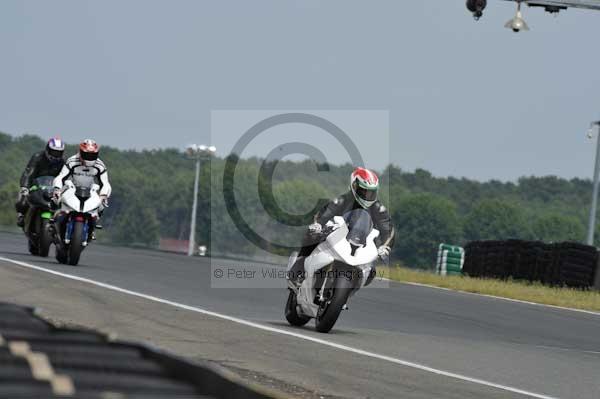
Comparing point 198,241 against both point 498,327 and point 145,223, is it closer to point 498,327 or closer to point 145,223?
point 145,223

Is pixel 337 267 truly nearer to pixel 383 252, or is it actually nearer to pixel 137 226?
pixel 383 252

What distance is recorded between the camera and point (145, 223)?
537 feet

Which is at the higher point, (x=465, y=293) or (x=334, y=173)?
(x=334, y=173)

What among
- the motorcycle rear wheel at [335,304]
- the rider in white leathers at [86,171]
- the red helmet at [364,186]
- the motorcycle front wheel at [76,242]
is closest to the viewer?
the motorcycle rear wheel at [335,304]

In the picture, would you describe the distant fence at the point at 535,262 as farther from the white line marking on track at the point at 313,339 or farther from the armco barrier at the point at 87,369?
the armco barrier at the point at 87,369

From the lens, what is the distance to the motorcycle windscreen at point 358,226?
11.3 metres

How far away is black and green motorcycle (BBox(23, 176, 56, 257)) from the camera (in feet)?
60.0

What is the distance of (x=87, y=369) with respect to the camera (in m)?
3.61

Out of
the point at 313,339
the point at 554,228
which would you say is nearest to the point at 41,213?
the point at 313,339

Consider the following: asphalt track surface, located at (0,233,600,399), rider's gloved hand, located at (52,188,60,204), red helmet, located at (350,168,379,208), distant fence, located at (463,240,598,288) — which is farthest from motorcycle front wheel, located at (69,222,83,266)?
distant fence, located at (463,240,598,288)

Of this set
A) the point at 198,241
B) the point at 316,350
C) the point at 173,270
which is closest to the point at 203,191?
the point at 198,241

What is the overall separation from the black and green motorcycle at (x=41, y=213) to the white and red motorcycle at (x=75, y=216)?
0.71 meters

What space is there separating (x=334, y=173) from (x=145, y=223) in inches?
5275

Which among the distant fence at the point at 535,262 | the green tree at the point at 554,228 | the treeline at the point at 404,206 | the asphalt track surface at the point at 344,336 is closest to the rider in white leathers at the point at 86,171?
the asphalt track surface at the point at 344,336
